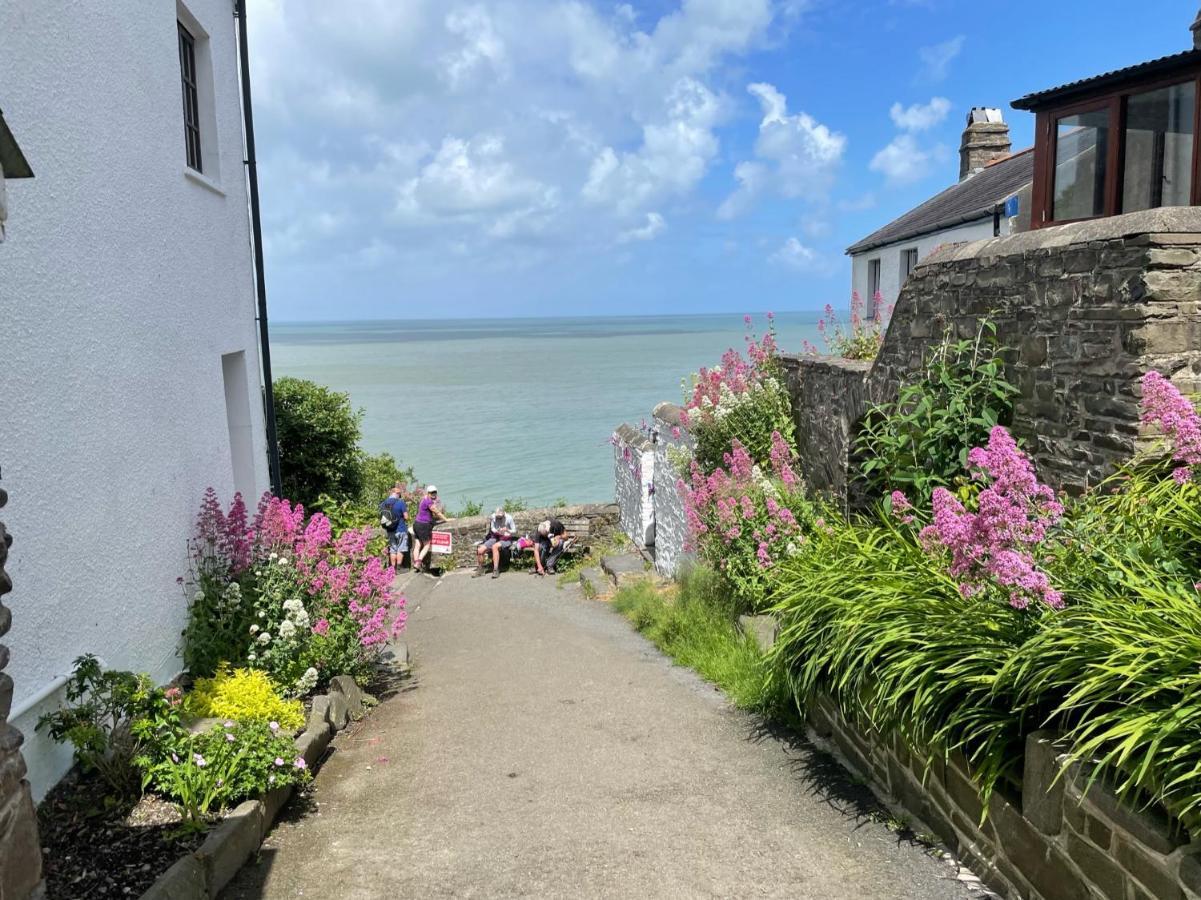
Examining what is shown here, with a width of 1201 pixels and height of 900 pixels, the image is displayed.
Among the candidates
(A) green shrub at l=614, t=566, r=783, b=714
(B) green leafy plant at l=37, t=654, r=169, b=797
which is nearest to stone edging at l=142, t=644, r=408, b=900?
(B) green leafy plant at l=37, t=654, r=169, b=797

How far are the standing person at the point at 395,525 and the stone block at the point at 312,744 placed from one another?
10.00 metres

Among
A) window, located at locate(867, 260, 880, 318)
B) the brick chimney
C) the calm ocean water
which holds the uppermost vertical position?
the brick chimney

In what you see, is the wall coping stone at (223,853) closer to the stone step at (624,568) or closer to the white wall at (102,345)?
the white wall at (102,345)

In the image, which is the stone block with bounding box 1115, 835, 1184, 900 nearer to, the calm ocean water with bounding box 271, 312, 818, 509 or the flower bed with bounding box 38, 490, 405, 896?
the flower bed with bounding box 38, 490, 405, 896

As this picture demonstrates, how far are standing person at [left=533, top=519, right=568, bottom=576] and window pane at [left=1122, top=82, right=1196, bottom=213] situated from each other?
10208 millimetres

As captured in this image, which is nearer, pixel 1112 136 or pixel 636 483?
pixel 1112 136

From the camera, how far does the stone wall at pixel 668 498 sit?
41.7 feet

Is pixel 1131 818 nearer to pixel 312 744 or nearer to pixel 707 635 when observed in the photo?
pixel 312 744

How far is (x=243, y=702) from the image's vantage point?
5957 mm

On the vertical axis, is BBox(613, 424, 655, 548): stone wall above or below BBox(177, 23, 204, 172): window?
below

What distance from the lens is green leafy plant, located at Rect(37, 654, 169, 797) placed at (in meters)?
4.78

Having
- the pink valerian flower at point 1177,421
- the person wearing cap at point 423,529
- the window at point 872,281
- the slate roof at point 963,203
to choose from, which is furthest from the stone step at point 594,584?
the window at point 872,281

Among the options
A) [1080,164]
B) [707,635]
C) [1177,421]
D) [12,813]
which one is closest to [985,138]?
[1080,164]

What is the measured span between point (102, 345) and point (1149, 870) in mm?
5983
